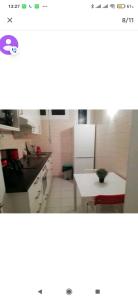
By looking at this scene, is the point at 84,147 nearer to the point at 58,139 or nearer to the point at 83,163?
the point at 83,163

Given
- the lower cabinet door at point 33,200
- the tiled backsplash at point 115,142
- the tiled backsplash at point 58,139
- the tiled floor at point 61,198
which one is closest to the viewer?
the lower cabinet door at point 33,200

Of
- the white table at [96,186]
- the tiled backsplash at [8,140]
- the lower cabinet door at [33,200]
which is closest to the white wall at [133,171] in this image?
the white table at [96,186]

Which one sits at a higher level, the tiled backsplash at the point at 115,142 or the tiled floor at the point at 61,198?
the tiled backsplash at the point at 115,142

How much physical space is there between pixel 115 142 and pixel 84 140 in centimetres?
100

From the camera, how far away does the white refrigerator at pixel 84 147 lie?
122 inches
